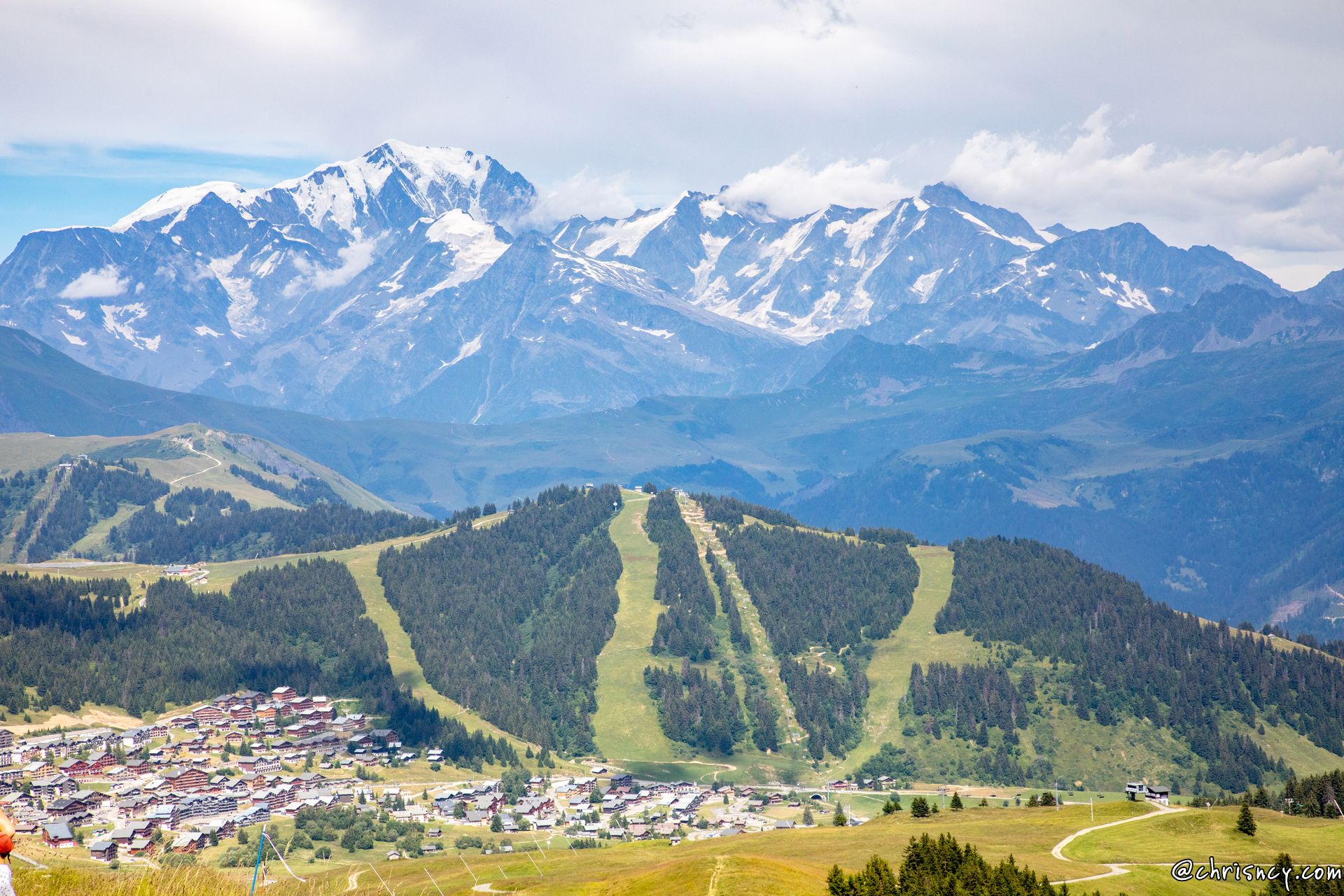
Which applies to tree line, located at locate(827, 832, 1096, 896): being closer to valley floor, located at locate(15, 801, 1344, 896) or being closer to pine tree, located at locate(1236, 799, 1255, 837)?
valley floor, located at locate(15, 801, 1344, 896)

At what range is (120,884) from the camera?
70250 millimetres

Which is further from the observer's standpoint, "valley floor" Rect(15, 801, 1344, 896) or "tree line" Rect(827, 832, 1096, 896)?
"valley floor" Rect(15, 801, 1344, 896)

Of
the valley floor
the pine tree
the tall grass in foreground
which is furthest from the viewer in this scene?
the pine tree

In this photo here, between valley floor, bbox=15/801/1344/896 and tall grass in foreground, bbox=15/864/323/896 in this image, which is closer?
tall grass in foreground, bbox=15/864/323/896

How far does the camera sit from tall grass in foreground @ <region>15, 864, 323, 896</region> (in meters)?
67.6

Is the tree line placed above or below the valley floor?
above

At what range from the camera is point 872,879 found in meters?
108

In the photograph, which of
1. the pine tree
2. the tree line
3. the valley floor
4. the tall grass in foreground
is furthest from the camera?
the pine tree

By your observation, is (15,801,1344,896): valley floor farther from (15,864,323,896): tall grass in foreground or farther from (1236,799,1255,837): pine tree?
(15,864,323,896): tall grass in foreground

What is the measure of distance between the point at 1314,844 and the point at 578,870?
80.0 meters

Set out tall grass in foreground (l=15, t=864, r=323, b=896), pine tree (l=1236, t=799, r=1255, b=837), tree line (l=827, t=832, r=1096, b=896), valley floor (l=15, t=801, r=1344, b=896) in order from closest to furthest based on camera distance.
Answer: tall grass in foreground (l=15, t=864, r=323, b=896) < tree line (l=827, t=832, r=1096, b=896) < valley floor (l=15, t=801, r=1344, b=896) < pine tree (l=1236, t=799, r=1255, b=837)

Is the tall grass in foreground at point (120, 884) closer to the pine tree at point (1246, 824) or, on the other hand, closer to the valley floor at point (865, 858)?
the valley floor at point (865, 858)

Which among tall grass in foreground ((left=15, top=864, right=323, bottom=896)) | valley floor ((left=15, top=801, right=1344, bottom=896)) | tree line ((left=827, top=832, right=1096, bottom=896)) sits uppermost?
tall grass in foreground ((left=15, top=864, right=323, bottom=896))

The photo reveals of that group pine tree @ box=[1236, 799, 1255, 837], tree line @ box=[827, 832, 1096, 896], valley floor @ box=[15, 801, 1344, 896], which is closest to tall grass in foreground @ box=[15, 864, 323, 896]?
valley floor @ box=[15, 801, 1344, 896]
